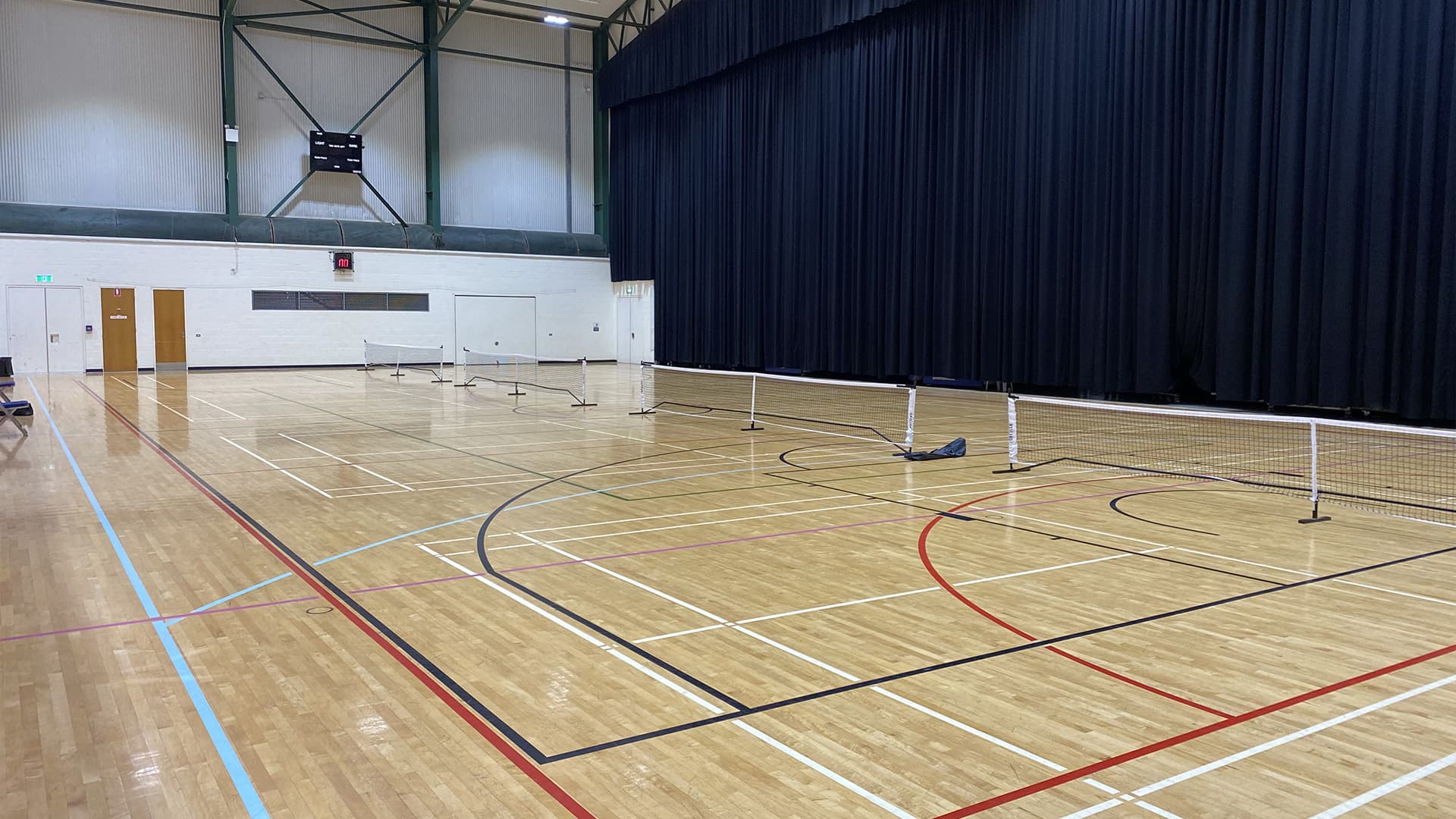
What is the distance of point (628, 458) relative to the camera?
13.2 m

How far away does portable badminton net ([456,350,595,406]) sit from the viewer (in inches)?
999

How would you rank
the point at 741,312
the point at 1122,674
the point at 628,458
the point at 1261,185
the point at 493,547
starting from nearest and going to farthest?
the point at 1122,674
the point at 493,547
the point at 628,458
the point at 1261,185
the point at 741,312

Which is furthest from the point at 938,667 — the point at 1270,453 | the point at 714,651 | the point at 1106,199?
the point at 1106,199

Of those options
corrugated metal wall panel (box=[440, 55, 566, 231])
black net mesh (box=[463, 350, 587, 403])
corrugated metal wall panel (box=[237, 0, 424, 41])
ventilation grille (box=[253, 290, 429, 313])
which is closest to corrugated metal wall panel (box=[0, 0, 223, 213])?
corrugated metal wall panel (box=[237, 0, 424, 41])

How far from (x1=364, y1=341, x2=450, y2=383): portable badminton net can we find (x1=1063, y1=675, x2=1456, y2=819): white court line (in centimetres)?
3005

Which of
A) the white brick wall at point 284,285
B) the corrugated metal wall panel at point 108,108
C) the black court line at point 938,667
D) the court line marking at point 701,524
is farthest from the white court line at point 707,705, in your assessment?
the corrugated metal wall panel at point 108,108

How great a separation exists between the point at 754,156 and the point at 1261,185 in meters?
16.2

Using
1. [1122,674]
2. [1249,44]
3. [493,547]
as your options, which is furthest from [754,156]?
[1122,674]

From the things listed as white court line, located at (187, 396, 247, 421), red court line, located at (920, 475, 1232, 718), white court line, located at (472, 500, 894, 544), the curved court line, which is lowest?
red court line, located at (920, 475, 1232, 718)

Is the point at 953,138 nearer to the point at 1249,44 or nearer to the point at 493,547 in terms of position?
the point at 1249,44

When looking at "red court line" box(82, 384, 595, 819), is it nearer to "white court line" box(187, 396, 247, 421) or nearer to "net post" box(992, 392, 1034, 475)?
"net post" box(992, 392, 1034, 475)

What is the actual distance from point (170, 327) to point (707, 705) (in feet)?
104

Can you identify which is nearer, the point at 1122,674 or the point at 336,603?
the point at 1122,674

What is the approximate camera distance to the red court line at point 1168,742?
148 inches
